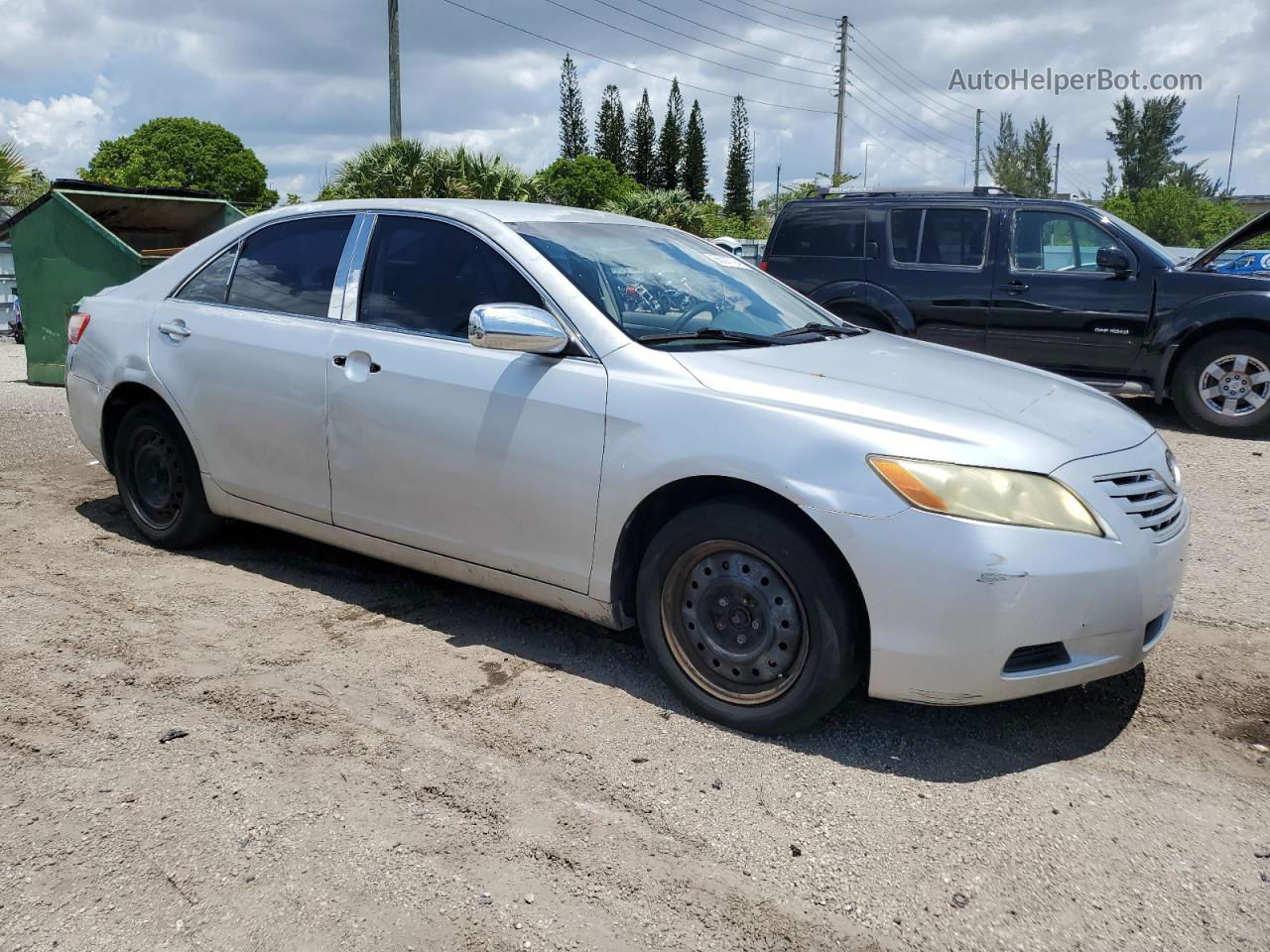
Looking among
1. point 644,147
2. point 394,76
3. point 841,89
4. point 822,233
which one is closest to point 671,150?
point 644,147

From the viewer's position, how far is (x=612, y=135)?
71.3 meters

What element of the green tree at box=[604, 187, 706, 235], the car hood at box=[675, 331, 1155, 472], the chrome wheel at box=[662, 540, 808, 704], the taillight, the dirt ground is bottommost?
the dirt ground

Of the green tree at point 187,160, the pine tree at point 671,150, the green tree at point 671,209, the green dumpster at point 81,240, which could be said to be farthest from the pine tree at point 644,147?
the green dumpster at point 81,240

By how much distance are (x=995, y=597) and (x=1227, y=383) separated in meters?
7.21

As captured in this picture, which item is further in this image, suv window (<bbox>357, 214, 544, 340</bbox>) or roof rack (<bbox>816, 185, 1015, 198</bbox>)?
roof rack (<bbox>816, 185, 1015, 198</bbox>)

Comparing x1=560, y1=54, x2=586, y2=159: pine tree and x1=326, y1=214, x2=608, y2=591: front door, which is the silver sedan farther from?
x1=560, y1=54, x2=586, y2=159: pine tree

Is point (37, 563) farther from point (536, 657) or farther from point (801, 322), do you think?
point (801, 322)

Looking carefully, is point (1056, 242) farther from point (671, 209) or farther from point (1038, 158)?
point (1038, 158)

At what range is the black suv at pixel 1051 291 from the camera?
29.9 feet

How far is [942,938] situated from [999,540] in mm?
1068

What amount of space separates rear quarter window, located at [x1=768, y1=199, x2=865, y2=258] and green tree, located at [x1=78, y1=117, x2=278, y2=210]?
55246mm

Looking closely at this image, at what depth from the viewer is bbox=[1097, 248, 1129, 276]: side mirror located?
9.37 meters

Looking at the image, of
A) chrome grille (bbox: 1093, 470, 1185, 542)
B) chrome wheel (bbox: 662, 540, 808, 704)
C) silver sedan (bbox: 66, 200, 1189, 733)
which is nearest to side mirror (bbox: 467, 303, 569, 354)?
silver sedan (bbox: 66, 200, 1189, 733)

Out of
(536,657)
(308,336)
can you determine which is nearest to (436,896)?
(536,657)
